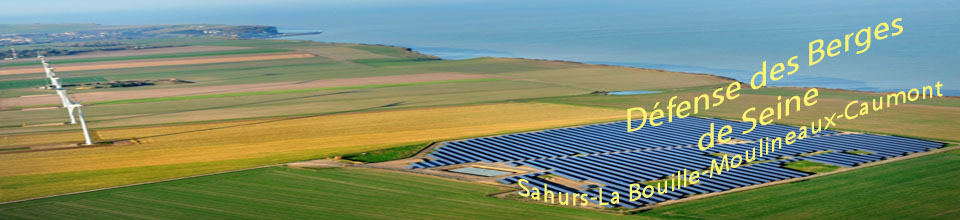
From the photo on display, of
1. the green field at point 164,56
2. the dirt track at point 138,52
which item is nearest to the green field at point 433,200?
the green field at point 164,56

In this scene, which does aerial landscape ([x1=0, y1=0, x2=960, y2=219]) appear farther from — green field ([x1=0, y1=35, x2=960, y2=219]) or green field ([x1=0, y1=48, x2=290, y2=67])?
green field ([x1=0, y1=48, x2=290, y2=67])

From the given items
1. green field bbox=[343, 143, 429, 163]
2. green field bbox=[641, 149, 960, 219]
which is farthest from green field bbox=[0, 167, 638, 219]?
green field bbox=[641, 149, 960, 219]

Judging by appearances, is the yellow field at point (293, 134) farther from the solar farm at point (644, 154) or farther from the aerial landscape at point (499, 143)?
the solar farm at point (644, 154)

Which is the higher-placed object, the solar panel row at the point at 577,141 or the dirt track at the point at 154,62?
the dirt track at the point at 154,62

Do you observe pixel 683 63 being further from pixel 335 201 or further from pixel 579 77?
pixel 335 201

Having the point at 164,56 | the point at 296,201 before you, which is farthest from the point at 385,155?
the point at 164,56

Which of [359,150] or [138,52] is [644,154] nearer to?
[359,150]
